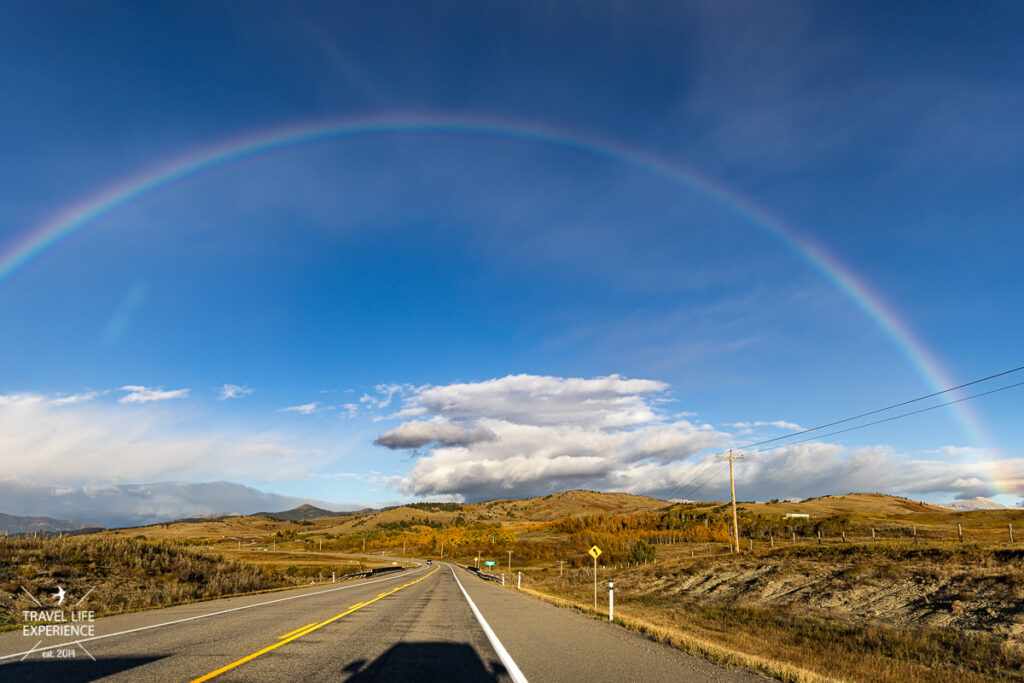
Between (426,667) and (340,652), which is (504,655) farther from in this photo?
(340,652)

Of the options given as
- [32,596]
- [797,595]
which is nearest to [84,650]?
[32,596]

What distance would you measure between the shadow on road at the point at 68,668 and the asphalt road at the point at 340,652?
14mm

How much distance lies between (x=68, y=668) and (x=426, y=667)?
5014 millimetres

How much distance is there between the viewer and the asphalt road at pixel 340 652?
779cm

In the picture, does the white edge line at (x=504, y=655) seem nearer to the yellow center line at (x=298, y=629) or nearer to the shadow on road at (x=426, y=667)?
the shadow on road at (x=426, y=667)

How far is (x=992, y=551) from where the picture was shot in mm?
23719

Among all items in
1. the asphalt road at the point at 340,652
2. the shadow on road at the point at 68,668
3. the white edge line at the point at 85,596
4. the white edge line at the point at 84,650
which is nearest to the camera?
the shadow on road at the point at 68,668

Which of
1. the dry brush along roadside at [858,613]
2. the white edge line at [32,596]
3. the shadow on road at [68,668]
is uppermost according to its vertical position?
the shadow on road at [68,668]

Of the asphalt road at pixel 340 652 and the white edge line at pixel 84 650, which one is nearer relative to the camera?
the asphalt road at pixel 340 652

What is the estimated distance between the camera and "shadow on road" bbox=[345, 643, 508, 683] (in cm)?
779

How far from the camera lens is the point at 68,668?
302 inches

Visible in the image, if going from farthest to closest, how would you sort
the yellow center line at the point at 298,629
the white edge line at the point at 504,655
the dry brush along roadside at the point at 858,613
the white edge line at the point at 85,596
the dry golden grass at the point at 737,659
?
the white edge line at the point at 85,596
the dry brush along roadside at the point at 858,613
the yellow center line at the point at 298,629
the dry golden grass at the point at 737,659
the white edge line at the point at 504,655

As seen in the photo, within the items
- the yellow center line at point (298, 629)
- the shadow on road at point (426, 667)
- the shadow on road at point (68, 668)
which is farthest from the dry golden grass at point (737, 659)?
the shadow on road at point (68, 668)

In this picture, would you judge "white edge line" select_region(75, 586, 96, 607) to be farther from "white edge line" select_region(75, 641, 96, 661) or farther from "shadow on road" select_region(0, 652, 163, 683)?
"shadow on road" select_region(0, 652, 163, 683)
